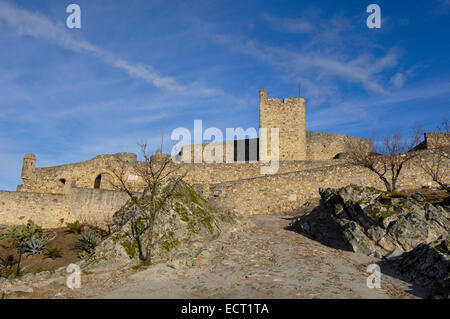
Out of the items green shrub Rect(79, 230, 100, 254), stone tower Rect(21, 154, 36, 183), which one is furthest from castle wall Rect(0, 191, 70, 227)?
stone tower Rect(21, 154, 36, 183)

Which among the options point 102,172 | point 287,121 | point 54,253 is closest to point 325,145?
point 287,121

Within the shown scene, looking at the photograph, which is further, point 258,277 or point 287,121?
point 287,121

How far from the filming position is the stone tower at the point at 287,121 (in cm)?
3044

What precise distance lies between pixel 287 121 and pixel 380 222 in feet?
69.3

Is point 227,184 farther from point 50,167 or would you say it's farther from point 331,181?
point 50,167

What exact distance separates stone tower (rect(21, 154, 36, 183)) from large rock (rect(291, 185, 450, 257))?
21.6 meters

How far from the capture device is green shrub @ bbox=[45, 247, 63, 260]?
52.7 feet

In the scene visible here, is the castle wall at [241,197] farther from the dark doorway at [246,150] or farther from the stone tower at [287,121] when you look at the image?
the dark doorway at [246,150]

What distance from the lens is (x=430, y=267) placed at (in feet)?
24.5

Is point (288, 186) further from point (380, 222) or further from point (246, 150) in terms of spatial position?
point (246, 150)

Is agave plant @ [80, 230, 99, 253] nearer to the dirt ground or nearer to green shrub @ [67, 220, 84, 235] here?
the dirt ground
